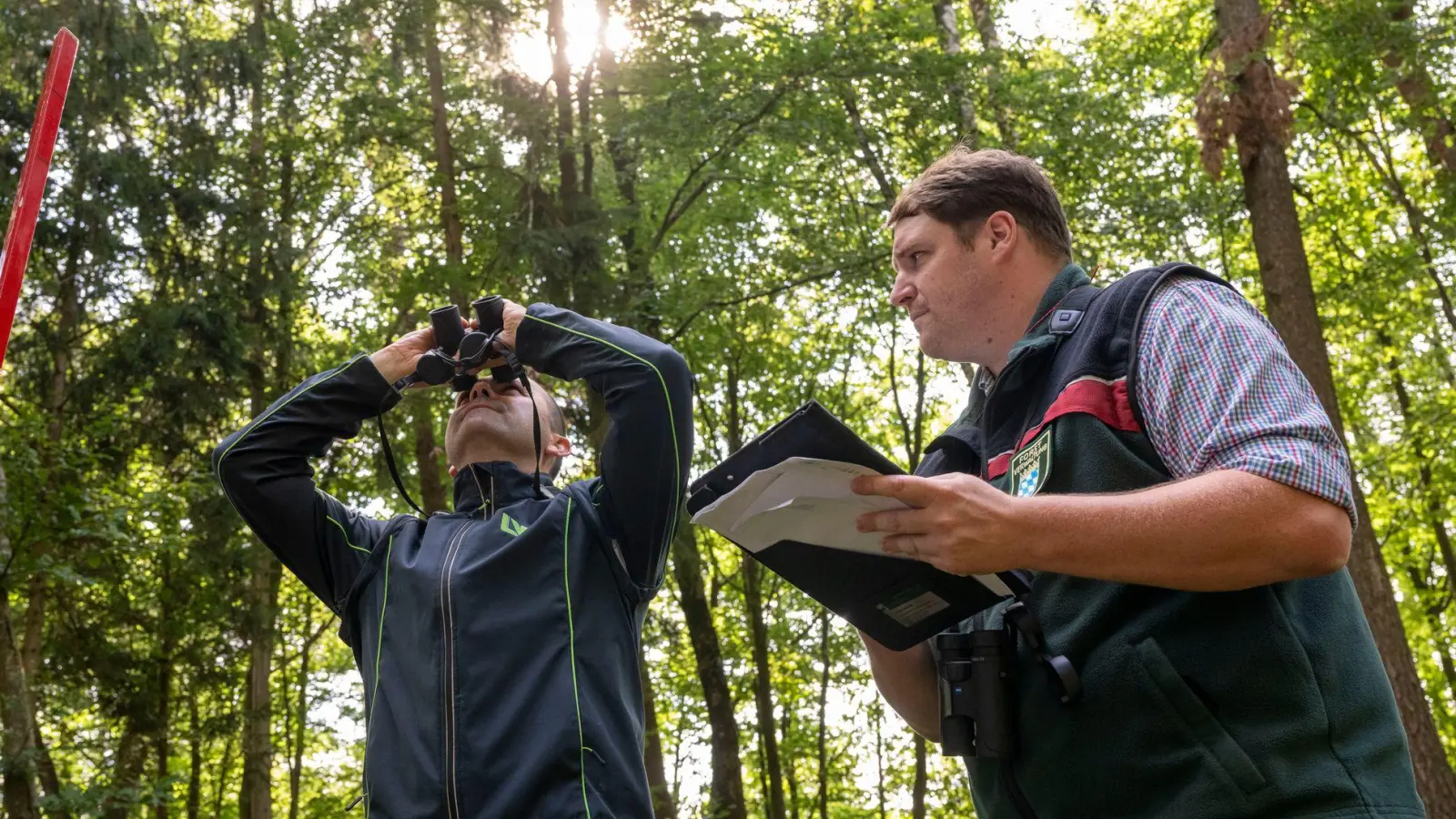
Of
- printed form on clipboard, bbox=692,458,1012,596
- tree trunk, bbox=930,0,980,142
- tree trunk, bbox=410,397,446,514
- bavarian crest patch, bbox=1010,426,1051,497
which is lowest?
printed form on clipboard, bbox=692,458,1012,596

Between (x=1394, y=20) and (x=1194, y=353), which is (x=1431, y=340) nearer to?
(x=1394, y=20)

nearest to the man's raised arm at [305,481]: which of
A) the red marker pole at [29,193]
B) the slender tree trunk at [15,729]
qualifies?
the red marker pole at [29,193]

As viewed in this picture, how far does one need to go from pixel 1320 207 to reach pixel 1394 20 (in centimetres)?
464

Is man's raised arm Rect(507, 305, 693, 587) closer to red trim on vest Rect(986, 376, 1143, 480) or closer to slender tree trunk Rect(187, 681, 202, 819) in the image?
red trim on vest Rect(986, 376, 1143, 480)

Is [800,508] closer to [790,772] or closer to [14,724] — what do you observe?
[14,724]

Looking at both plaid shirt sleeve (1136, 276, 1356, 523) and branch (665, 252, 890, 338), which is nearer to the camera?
plaid shirt sleeve (1136, 276, 1356, 523)

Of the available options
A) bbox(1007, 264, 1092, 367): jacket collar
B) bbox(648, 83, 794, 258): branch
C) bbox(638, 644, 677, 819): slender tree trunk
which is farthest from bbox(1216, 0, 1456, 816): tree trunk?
bbox(1007, 264, 1092, 367): jacket collar

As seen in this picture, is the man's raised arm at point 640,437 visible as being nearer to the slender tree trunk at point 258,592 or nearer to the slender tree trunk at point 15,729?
the slender tree trunk at point 15,729

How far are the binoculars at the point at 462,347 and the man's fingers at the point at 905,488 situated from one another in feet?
5.84

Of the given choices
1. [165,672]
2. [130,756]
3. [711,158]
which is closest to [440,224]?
[711,158]

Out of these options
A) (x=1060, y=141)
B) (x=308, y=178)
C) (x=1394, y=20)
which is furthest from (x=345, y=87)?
(x=1394, y=20)

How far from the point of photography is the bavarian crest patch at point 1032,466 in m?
1.84

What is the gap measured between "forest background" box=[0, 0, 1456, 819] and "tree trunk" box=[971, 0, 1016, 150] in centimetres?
6

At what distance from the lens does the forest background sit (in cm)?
928
